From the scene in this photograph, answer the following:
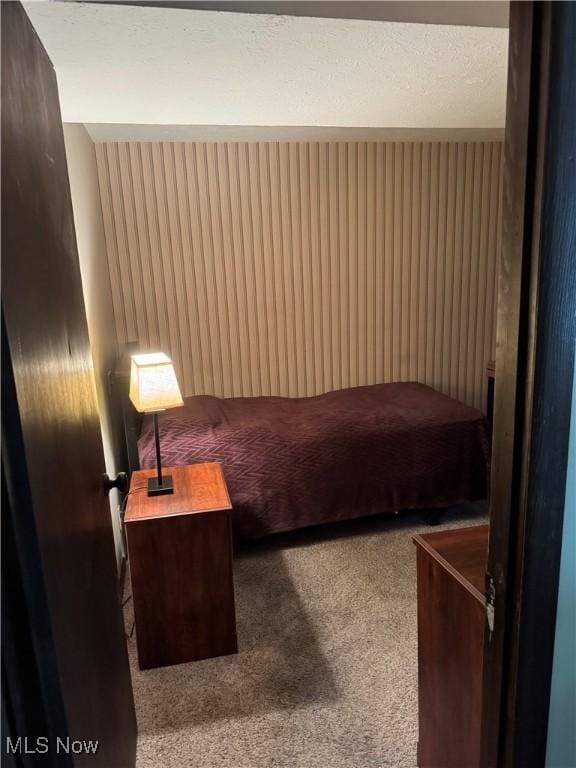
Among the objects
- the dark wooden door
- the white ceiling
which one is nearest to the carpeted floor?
the dark wooden door

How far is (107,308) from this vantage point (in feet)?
10.7

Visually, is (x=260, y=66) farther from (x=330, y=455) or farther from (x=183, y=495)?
(x=330, y=455)

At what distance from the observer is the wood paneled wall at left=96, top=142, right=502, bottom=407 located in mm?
3467

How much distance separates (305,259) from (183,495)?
7.01ft

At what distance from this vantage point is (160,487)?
224cm

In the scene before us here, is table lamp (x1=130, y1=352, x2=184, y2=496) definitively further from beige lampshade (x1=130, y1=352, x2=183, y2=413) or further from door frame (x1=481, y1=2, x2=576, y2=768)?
door frame (x1=481, y1=2, x2=576, y2=768)

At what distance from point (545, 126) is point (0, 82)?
818 mm

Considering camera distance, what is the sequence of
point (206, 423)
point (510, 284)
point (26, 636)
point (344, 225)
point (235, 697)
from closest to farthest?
point (26, 636)
point (510, 284)
point (235, 697)
point (206, 423)
point (344, 225)

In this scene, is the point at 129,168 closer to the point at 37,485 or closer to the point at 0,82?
the point at 0,82

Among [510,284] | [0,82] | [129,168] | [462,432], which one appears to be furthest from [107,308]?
[510,284]

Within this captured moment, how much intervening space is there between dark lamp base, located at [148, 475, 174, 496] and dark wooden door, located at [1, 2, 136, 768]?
817mm

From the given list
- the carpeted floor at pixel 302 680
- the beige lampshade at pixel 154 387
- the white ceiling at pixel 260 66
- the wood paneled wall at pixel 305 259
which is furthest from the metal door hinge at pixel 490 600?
the wood paneled wall at pixel 305 259

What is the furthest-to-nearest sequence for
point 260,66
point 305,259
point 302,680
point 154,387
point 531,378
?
point 305,259 → point 154,387 → point 302,680 → point 260,66 → point 531,378

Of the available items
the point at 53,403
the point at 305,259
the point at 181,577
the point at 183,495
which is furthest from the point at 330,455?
the point at 53,403
